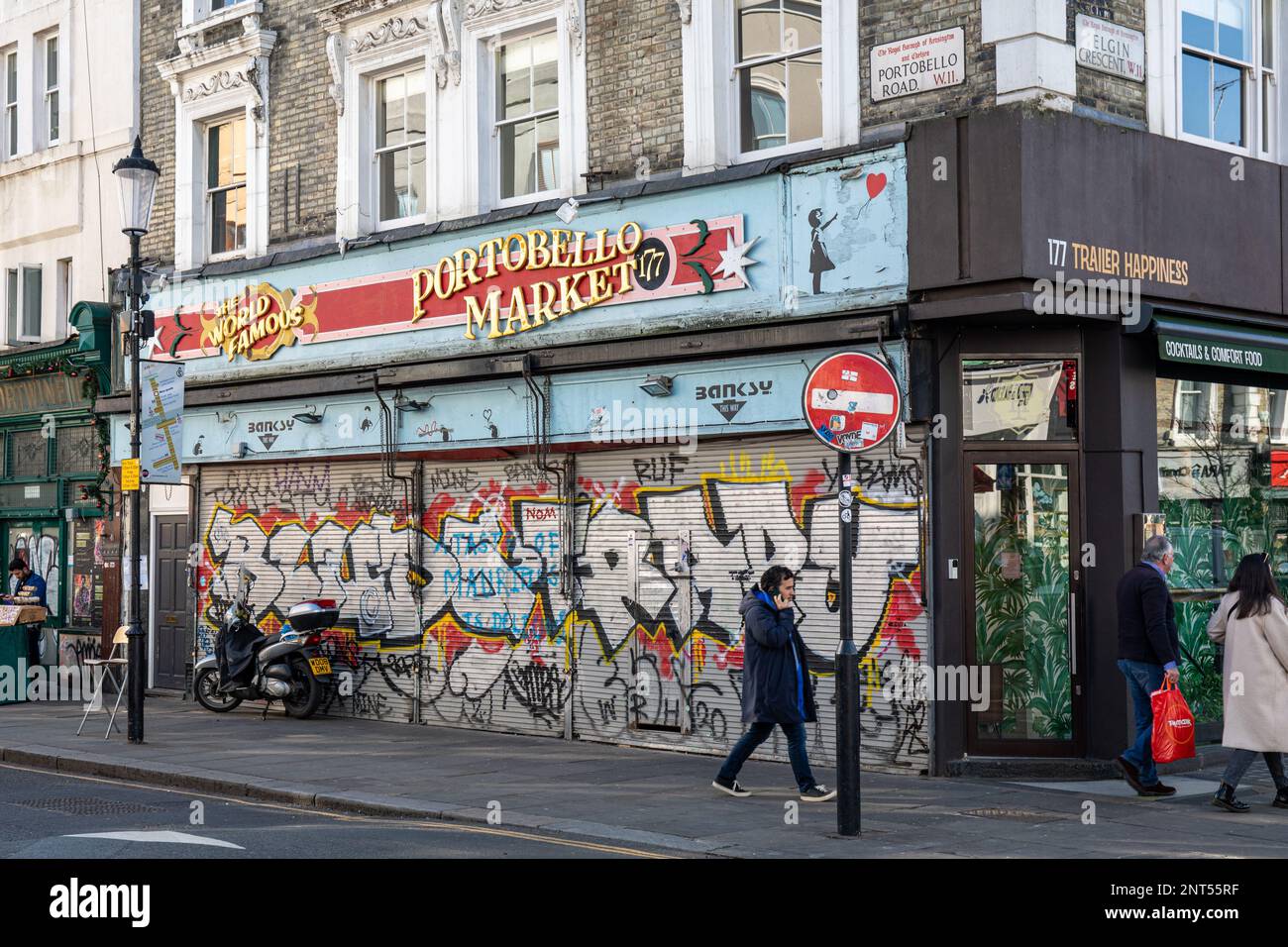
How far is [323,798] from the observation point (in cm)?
1203

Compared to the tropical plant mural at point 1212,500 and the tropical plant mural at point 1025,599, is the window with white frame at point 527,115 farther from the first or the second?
the tropical plant mural at point 1212,500

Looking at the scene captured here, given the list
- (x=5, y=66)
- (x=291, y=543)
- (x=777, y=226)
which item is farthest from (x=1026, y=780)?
(x=5, y=66)

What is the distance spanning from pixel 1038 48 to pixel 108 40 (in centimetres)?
1427

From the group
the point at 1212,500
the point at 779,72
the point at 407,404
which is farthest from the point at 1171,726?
the point at 407,404

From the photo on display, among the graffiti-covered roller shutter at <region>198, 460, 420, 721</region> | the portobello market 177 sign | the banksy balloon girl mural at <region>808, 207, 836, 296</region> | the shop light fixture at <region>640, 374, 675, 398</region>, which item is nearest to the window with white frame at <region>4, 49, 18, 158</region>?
the portobello market 177 sign

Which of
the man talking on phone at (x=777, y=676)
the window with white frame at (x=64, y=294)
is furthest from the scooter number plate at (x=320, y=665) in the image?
the window with white frame at (x=64, y=294)

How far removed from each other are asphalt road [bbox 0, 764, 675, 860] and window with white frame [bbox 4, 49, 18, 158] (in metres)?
14.2

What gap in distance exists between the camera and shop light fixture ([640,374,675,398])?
47.8 ft

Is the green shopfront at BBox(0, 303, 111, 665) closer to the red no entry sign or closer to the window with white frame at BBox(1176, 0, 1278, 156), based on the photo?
the red no entry sign

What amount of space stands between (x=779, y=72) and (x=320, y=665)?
8131mm

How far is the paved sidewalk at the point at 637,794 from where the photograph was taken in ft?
33.1

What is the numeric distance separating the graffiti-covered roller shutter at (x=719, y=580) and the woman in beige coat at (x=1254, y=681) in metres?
2.46

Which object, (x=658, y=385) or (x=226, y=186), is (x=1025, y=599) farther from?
(x=226, y=186)
